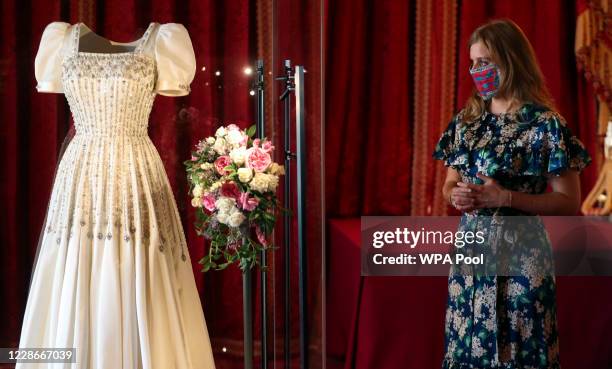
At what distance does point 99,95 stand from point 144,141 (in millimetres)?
166

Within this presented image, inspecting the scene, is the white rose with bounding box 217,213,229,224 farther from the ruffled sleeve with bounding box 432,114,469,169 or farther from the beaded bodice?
the ruffled sleeve with bounding box 432,114,469,169

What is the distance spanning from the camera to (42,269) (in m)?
1.96

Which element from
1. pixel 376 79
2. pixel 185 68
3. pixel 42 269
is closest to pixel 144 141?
pixel 185 68

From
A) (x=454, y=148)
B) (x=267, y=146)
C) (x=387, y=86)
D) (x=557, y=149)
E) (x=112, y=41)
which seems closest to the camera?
(x=557, y=149)

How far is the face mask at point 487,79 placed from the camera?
1760mm

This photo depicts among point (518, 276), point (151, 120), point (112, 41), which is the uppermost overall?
point (112, 41)

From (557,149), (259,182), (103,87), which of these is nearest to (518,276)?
(557,149)

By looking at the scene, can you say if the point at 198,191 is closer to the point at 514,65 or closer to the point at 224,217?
the point at 224,217

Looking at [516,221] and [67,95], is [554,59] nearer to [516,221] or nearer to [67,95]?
[516,221]

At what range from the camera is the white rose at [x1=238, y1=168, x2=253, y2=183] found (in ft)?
6.28

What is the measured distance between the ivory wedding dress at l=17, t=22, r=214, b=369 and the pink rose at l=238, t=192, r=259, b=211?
24 centimetres

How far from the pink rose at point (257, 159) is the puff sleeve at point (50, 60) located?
1.77 ft

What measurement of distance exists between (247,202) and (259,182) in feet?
0.19

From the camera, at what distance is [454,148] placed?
1858 mm
